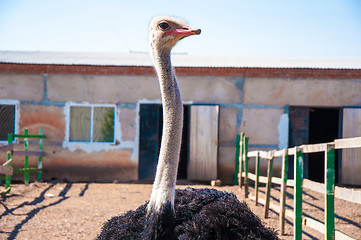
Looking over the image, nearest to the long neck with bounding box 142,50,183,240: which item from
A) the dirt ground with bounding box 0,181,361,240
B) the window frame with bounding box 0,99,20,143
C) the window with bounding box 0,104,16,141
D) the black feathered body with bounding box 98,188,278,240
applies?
the black feathered body with bounding box 98,188,278,240

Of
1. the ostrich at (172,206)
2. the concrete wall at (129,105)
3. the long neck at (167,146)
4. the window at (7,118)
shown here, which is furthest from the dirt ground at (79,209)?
the long neck at (167,146)

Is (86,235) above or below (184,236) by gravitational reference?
below

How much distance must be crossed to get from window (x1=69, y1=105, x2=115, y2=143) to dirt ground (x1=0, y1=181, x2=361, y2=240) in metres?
1.41

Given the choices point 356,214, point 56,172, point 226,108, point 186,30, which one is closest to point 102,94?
point 56,172

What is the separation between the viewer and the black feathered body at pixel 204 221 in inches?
103

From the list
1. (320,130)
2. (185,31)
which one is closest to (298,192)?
(185,31)

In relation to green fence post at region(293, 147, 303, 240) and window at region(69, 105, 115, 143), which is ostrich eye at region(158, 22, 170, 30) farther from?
window at region(69, 105, 115, 143)

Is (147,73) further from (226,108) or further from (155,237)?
(155,237)

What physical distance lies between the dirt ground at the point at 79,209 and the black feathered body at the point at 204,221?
2.68 m

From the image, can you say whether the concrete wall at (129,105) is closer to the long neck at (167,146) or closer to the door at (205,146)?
the door at (205,146)

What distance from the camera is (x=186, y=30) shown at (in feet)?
8.70

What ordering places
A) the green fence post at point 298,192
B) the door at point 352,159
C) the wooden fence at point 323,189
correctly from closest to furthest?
the wooden fence at point 323,189 → the green fence post at point 298,192 → the door at point 352,159

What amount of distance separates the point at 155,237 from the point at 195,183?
879 cm

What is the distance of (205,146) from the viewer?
1119 cm
